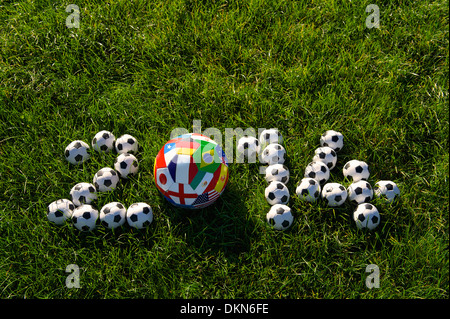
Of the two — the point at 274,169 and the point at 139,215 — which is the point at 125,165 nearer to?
the point at 139,215

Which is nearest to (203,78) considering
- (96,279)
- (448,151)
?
(96,279)

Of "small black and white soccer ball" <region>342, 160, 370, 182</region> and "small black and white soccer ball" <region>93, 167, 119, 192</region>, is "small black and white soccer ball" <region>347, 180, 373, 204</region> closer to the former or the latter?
"small black and white soccer ball" <region>342, 160, 370, 182</region>

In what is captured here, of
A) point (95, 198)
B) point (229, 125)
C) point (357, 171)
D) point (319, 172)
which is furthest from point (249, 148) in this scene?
point (95, 198)

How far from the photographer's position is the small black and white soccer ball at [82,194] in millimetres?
4230

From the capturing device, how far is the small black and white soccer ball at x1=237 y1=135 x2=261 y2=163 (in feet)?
15.0

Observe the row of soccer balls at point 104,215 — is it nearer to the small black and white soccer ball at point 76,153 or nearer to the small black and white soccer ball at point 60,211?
the small black and white soccer ball at point 60,211

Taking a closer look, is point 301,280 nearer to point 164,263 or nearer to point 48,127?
point 164,263

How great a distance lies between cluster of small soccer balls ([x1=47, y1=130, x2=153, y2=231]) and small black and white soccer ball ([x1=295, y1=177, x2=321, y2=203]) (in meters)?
1.69

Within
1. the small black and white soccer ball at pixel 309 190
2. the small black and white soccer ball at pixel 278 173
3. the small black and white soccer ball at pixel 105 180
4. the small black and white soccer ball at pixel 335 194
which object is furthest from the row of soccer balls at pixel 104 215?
the small black and white soccer ball at pixel 335 194

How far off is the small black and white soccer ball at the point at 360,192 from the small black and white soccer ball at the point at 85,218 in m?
2.86

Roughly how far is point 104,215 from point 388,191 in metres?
3.16

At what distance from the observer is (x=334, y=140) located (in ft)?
15.1

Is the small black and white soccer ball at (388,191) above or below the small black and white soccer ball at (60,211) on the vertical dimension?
above

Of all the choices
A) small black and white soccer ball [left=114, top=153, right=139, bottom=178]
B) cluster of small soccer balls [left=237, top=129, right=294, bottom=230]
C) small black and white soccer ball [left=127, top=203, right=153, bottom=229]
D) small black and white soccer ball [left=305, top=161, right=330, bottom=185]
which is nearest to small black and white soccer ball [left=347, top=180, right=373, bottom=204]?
small black and white soccer ball [left=305, top=161, right=330, bottom=185]
